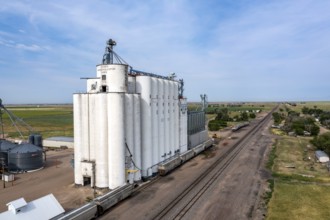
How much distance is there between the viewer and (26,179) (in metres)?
30.5

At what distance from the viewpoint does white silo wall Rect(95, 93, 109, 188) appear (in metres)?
26.1

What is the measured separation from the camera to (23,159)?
33.6 m

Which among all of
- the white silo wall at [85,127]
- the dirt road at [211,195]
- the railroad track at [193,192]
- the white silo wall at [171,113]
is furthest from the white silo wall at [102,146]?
the white silo wall at [171,113]

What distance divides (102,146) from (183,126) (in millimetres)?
17094

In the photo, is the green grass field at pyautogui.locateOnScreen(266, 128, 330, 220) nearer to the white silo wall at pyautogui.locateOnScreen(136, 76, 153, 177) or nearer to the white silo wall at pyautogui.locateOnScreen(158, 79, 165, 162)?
the white silo wall at pyautogui.locateOnScreen(136, 76, 153, 177)

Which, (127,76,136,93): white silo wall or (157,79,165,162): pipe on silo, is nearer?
(127,76,136,93): white silo wall

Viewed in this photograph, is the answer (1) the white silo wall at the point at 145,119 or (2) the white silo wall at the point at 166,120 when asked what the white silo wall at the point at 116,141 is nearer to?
(1) the white silo wall at the point at 145,119

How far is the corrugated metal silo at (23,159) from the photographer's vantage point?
110 feet

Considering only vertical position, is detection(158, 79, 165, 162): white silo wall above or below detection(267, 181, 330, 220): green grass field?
above

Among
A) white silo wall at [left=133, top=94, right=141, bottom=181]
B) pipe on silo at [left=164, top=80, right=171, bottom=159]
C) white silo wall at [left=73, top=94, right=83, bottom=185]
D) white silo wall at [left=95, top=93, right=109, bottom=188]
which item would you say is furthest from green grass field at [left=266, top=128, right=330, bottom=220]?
white silo wall at [left=73, top=94, right=83, bottom=185]

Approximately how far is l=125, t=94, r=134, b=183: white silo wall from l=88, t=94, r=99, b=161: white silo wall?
9.38 ft

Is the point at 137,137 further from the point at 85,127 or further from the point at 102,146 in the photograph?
the point at 85,127

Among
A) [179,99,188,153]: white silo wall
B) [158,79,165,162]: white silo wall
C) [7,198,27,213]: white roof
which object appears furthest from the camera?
[179,99,188,153]: white silo wall

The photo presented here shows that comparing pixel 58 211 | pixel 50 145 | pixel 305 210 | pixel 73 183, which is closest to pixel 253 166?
pixel 305 210
